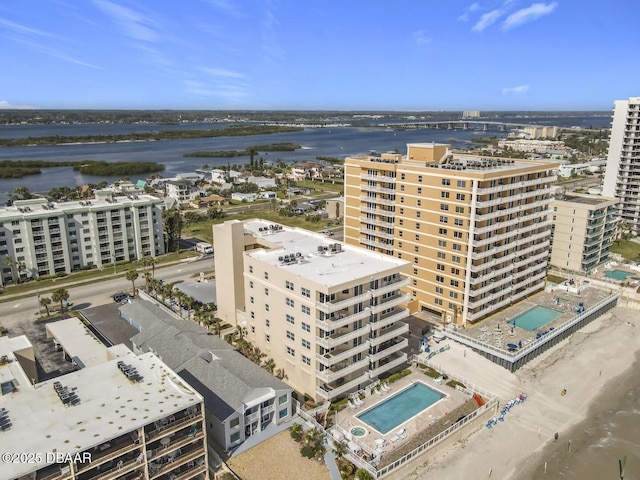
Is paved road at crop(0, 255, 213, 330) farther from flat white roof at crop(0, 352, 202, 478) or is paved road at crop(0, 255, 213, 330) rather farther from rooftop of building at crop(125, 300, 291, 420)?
flat white roof at crop(0, 352, 202, 478)

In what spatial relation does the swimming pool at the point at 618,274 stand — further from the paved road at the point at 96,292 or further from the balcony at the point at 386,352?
the paved road at the point at 96,292

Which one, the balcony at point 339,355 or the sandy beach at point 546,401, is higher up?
the balcony at point 339,355

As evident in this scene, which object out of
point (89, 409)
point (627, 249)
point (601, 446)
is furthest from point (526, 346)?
point (627, 249)

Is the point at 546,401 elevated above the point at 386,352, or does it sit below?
below

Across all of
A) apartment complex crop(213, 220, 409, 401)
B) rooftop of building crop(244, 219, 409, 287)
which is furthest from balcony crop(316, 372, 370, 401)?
rooftop of building crop(244, 219, 409, 287)

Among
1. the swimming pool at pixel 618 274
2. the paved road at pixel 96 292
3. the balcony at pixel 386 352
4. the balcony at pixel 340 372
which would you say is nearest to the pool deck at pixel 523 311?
the swimming pool at pixel 618 274

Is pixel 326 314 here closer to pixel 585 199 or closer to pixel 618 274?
pixel 618 274
